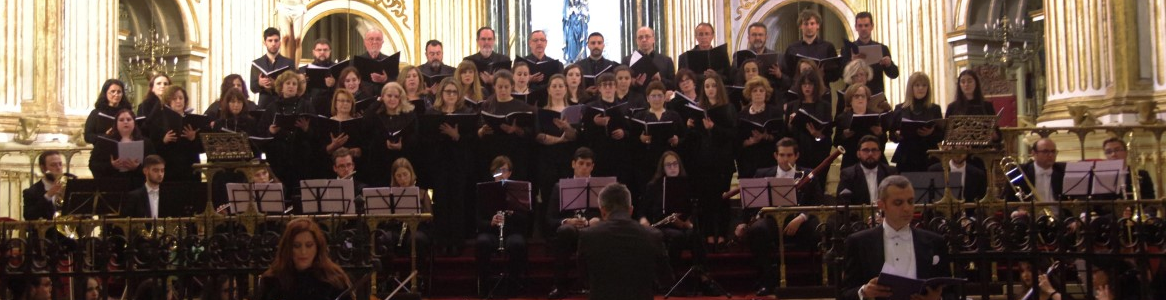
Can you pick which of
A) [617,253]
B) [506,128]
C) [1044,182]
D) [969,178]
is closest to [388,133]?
[506,128]

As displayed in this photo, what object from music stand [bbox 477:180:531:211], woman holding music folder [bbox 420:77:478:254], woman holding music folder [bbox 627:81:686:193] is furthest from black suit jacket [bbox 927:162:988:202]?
woman holding music folder [bbox 420:77:478:254]

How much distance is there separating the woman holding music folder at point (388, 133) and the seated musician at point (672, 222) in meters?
1.73

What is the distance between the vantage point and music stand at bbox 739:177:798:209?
9.33 metres

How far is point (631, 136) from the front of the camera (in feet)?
35.2

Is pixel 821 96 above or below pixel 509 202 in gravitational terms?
above

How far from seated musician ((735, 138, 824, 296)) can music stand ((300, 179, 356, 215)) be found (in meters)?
2.64

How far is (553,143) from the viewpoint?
1062cm

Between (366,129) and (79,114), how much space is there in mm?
4731

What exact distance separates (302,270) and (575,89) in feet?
17.7

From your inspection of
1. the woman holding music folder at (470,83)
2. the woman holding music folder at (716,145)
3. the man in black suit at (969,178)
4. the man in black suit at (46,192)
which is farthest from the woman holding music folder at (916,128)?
the man in black suit at (46,192)

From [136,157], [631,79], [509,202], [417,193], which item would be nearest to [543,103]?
[631,79]

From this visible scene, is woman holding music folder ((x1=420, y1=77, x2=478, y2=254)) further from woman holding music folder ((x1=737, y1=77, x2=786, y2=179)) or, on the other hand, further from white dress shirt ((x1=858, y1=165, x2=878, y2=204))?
white dress shirt ((x1=858, y1=165, x2=878, y2=204))

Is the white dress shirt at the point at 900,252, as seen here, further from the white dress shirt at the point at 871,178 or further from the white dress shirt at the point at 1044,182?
the white dress shirt at the point at 1044,182

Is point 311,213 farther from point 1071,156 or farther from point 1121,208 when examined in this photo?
point 1071,156
